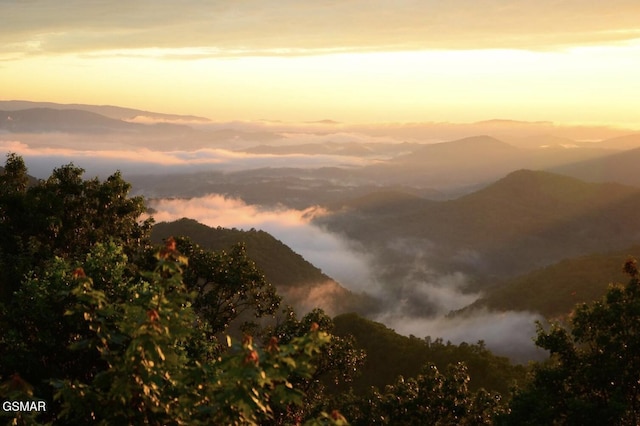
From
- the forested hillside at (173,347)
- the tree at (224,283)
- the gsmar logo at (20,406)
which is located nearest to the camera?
the forested hillside at (173,347)

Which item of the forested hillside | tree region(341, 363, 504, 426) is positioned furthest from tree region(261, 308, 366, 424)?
tree region(341, 363, 504, 426)

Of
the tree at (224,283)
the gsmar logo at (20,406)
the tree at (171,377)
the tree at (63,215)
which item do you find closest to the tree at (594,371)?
the tree at (171,377)

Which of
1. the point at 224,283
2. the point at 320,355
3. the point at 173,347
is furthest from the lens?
the point at 224,283

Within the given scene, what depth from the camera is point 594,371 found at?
78.0ft

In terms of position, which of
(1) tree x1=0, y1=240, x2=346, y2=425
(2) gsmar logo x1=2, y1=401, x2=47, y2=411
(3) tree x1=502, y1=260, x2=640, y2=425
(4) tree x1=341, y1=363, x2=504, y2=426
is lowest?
(4) tree x1=341, y1=363, x2=504, y2=426

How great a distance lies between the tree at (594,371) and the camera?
2305 centimetres

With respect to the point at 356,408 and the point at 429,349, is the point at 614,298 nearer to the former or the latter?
the point at 356,408

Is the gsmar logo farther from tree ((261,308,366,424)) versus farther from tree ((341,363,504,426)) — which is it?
tree ((341,363,504,426))

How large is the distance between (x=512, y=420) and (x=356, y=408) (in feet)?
37.2

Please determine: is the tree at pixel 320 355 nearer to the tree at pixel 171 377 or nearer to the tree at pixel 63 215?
the tree at pixel 63 215

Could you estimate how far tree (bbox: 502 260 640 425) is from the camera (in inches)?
907

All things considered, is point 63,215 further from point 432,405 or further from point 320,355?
point 432,405

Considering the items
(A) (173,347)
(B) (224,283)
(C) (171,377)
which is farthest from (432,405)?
(C) (171,377)

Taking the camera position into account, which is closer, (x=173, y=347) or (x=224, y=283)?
(x=173, y=347)
